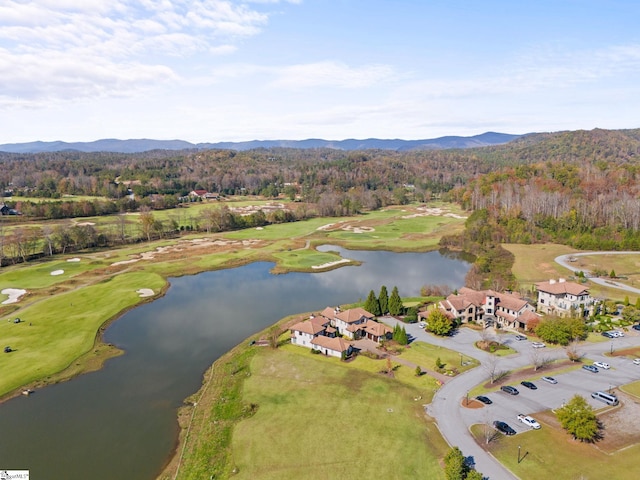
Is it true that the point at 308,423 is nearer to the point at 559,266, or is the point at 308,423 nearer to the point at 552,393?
the point at 552,393

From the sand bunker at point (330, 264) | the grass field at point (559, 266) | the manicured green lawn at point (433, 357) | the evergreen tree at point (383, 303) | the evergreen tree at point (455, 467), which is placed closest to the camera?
the evergreen tree at point (455, 467)

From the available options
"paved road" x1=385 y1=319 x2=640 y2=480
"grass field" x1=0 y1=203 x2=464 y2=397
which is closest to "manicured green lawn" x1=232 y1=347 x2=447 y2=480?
"paved road" x1=385 y1=319 x2=640 y2=480

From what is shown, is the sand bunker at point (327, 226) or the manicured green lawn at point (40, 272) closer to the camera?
the manicured green lawn at point (40, 272)

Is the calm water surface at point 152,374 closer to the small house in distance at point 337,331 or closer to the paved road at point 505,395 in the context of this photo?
the small house in distance at point 337,331

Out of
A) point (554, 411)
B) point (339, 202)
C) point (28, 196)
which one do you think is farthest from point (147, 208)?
point (554, 411)

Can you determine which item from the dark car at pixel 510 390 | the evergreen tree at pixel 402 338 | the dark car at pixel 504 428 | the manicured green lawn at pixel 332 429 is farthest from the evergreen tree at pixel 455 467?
the evergreen tree at pixel 402 338

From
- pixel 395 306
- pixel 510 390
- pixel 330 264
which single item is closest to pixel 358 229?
pixel 330 264
